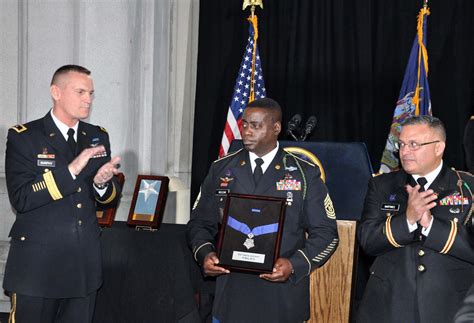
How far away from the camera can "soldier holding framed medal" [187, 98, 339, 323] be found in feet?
9.17

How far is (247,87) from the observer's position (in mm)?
5949

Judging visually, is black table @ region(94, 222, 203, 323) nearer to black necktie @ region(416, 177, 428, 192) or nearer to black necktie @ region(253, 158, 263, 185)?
black necktie @ region(253, 158, 263, 185)

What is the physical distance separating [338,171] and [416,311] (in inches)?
68.6

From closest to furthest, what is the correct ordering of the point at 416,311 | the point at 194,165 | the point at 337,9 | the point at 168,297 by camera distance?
the point at 416,311
the point at 168,297
the point at 337,9
the point at 194,165

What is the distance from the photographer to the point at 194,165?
6789mm

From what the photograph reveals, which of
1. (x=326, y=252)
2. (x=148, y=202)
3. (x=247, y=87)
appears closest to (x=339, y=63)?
(x=247, y=87)

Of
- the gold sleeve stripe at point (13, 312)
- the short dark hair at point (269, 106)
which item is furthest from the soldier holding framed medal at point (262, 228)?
the gold sleeve stripe at point (13, 312)

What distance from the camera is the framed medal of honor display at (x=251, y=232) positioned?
2764 mm

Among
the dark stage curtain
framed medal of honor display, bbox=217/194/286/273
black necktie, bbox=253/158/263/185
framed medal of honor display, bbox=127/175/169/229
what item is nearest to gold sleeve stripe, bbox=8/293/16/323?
framed medal of honor display, bbox=217/194/286/273

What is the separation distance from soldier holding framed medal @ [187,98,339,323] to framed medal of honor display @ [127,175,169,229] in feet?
3.11

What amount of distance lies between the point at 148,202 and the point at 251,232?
1.35 meters

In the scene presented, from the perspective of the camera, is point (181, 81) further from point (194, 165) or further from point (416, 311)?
point (416, 311)

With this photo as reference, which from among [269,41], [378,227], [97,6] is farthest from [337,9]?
[378,227]

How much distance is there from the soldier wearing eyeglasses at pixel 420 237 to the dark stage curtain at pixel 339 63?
3484 millimetres
